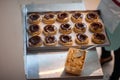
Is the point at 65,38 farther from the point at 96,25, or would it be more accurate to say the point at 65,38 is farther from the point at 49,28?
the point at 96,25

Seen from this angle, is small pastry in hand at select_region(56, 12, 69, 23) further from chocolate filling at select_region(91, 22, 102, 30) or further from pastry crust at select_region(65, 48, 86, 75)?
pastry crust at select_region(65, 48, 86, 75)

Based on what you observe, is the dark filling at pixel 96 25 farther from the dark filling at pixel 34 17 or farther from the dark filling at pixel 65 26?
the dark filling at pixel 34 17

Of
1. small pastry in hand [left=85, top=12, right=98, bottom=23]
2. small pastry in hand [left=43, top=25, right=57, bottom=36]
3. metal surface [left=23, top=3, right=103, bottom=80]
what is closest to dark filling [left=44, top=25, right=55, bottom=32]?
small pastry in hand [left=43, top=25, right=57, bottom=36]

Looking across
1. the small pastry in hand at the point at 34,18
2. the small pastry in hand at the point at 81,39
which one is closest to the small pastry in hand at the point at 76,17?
the small pastry in hand at the point at 81,39

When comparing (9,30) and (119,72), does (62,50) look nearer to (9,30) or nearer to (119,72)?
(119,72)

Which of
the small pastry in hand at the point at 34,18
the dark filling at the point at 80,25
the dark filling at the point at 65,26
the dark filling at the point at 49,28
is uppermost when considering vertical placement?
the small pastry in hand at the point at 34,18

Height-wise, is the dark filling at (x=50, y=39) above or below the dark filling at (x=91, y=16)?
below
